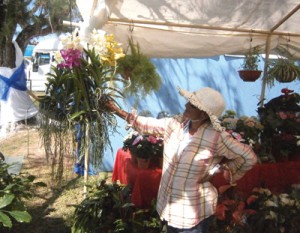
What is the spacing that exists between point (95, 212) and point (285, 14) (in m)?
2.66

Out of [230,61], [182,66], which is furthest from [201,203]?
[230,61]

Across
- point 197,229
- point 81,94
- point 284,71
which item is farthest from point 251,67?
point 81,94

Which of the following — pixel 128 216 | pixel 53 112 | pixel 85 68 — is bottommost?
pixel 128 216

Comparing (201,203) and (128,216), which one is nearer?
(201,203)

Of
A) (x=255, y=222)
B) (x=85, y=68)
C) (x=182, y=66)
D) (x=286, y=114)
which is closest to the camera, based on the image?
(x=85, y=68)

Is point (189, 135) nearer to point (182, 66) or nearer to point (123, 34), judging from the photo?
point (123, 34)

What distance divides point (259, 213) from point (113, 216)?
130cm

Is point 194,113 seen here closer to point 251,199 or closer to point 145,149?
point 145,149

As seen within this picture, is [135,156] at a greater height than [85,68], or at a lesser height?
lesser

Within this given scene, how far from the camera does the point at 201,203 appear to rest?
5.70 feet

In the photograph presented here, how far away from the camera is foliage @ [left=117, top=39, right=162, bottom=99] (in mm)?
2225

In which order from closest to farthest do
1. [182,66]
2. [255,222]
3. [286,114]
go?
[255,222] < [286,114] < [182,66]

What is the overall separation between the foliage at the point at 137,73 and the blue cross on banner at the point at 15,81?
2.38 ft

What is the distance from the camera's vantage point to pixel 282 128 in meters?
3.01
